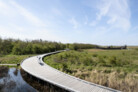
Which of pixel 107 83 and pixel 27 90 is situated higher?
pixel 107 83

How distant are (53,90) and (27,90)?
72.2 inches

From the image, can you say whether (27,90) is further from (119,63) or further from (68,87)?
(119,63)

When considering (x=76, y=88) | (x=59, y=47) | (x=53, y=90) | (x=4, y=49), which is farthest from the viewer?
(x=59, y=47)

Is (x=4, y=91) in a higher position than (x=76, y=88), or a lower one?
lower

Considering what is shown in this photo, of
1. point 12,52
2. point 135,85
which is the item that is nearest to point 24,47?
point 12,52

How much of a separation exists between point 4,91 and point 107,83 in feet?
23.6

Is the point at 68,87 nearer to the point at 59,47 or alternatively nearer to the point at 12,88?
the point at 12,88

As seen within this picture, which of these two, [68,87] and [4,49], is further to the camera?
[4,49]

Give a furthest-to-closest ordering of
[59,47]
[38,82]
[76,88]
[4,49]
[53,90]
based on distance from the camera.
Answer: [59,47] → [4,49] → [38,82] → [53,90] → [76,88]

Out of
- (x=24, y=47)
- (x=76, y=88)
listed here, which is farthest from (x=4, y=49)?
(x=76, y=88)

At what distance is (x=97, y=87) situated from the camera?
5148 mm

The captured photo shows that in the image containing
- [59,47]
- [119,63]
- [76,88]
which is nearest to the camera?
[76,88]

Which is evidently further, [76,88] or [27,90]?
[27,90]

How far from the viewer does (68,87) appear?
5137 mm
